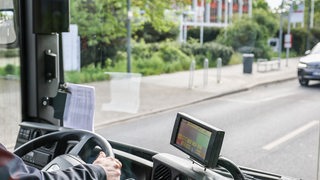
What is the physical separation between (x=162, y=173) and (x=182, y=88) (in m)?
2.27

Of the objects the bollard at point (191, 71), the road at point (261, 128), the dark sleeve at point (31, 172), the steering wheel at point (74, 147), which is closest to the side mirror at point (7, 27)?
the road at point (261, 128)

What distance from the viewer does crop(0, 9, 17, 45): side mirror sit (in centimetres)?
262

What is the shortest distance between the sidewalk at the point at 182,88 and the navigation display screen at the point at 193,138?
0.94m

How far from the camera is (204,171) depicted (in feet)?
4.95

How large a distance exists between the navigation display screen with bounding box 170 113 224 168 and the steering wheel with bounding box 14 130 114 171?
0.26 meters

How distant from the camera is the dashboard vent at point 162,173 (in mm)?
1664

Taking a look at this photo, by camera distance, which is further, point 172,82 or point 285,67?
point 172,82

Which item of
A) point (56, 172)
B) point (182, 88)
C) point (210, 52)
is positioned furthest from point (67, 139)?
point (182, 88)

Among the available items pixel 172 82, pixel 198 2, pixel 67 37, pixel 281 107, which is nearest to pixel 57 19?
pixel 67 37

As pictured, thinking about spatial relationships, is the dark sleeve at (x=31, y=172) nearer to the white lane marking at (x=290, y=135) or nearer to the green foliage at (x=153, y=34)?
the white lane marking at (x=290, y=135)

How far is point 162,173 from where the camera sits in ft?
5.57

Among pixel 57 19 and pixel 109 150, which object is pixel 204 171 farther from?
pixel 57 19

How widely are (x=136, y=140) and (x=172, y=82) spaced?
145cm

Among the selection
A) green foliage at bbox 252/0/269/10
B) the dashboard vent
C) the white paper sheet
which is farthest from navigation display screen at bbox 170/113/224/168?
green foliage at bbox 252/0/269/10
